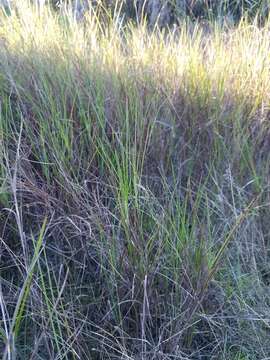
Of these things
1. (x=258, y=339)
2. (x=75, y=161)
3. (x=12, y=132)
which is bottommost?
(x=258, y=339)

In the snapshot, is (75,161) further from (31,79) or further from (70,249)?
(31,79)

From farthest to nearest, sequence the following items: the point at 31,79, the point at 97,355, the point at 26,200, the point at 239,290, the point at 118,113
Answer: the point at 31,79, the point at 118,113, the point at 26,200, the point at 239,290, the point at 97,355

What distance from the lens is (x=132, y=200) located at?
54.8 inches

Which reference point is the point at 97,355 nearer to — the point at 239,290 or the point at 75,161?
the point at 239,290

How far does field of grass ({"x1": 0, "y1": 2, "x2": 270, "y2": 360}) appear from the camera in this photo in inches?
48.9

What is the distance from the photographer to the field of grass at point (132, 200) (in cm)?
124

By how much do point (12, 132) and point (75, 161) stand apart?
201 mm

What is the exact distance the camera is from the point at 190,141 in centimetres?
182

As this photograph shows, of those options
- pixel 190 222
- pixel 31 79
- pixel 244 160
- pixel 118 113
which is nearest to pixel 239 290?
pixel 190 222

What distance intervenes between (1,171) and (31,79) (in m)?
0.50

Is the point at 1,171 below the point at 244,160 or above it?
above

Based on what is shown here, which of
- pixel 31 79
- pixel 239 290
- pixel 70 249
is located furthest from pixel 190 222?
pixel 31 79

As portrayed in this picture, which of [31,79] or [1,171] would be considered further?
[31,79]

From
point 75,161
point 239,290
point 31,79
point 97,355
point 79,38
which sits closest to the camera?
point 97,355
